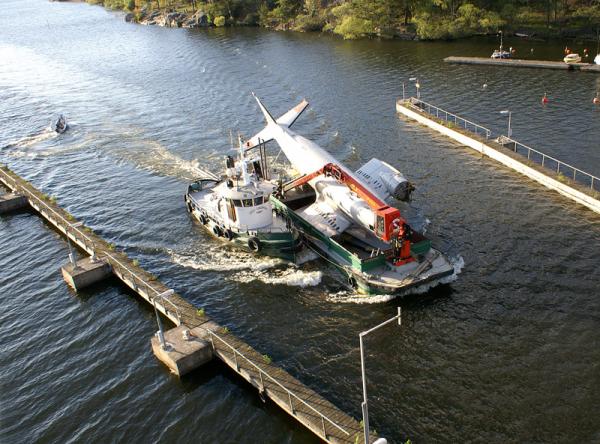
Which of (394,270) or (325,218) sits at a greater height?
(325,218)

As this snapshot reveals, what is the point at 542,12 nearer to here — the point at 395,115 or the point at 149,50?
the point at 395,115

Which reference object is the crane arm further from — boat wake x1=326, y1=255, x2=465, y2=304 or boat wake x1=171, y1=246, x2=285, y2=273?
boat wake x1=171, y1=246, x2=285, y2=273

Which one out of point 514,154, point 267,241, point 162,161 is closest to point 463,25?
point 514,154

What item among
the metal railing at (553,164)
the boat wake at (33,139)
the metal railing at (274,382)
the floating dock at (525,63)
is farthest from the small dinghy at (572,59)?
the metal railing at (274,382)

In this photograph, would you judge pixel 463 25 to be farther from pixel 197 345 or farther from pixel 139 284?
pixel 197 345

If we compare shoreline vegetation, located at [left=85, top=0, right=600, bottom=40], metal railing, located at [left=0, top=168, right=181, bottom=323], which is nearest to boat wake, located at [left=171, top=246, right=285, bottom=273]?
metal railing, located at [left=0, top=168, right=181, bottom=323]

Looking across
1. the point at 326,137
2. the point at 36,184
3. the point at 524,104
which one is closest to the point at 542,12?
the point at 524,104
